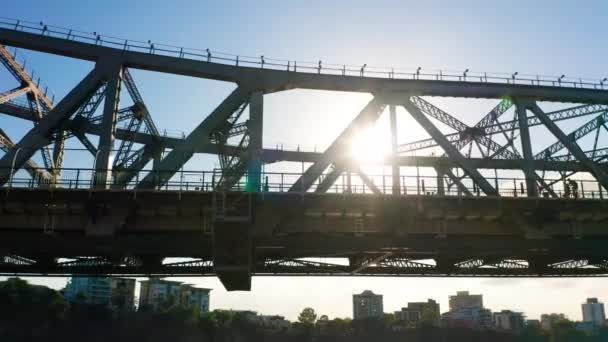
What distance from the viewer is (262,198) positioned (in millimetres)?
28141

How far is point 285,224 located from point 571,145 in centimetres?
2032

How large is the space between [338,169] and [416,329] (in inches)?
5706

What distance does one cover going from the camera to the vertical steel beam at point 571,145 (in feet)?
115

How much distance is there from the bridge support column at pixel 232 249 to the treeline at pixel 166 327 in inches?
3688

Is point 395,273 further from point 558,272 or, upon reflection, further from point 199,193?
point 199,193

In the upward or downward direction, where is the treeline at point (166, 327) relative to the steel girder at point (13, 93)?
downward

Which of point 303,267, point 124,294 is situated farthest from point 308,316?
point 303,267

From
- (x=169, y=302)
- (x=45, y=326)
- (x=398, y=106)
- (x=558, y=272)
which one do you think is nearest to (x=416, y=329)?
(x=169, y=302)

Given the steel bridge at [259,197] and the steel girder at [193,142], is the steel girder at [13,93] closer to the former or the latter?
the steel bridge at [259,197]

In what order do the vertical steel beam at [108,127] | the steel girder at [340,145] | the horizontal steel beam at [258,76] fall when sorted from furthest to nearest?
the horizontal steel beam at [258,76]
the vertical steel beam at [108,127]
the steel girder at [340,145]

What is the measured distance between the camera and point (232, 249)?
92.4 ft

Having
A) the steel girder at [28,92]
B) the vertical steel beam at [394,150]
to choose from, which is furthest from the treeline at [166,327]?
the vertical steel beam at [394,150]

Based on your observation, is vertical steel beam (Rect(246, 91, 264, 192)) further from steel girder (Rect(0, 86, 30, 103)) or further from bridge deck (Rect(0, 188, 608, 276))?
steel girder (Rect(0, 86, 30, 103))

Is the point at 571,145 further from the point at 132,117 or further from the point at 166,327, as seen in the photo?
the point at 166,327
